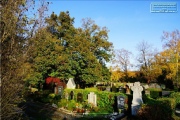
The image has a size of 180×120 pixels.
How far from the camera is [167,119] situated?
572 inches

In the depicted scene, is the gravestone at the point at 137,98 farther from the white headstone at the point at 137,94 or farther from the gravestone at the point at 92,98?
the gravestone at the point at 92,98

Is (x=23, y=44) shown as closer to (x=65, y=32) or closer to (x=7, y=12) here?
(x=7, y=12)

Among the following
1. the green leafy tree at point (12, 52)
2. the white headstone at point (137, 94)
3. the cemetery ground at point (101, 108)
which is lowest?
the cemetery ground at point (101, 108)

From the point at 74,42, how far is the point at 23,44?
33902 mm

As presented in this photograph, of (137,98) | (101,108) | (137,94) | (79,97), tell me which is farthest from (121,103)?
(79,97)

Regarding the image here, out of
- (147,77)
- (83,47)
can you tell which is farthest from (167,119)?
(147,77)

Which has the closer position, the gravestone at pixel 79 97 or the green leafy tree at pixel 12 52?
the green leafy tree at pixel 12 52

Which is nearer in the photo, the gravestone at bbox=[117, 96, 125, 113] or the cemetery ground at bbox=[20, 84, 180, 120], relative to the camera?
the cemetery ground at bbox=[20, 84, 180, 120]

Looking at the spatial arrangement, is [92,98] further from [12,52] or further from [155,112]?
[12,52]

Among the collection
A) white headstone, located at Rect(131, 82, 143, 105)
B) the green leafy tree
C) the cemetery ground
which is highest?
the green leafy tree

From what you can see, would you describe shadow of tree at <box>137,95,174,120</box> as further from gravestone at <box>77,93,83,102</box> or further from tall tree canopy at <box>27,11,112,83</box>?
tall tree canopy at <box>27,11,112,83</box>

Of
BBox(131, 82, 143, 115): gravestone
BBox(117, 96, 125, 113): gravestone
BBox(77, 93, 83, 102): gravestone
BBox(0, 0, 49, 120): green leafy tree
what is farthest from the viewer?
BBox(77, 93, 83, 102): gravestone

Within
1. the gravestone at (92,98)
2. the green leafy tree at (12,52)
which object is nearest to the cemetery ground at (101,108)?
the gravestone at (92,98)

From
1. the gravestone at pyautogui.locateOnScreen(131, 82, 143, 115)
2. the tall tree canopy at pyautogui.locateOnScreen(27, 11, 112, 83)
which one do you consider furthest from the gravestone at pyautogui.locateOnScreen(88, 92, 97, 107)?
the tall tree canopy at pyautogui.locateOnScreen(27, 11, 112, 83)
